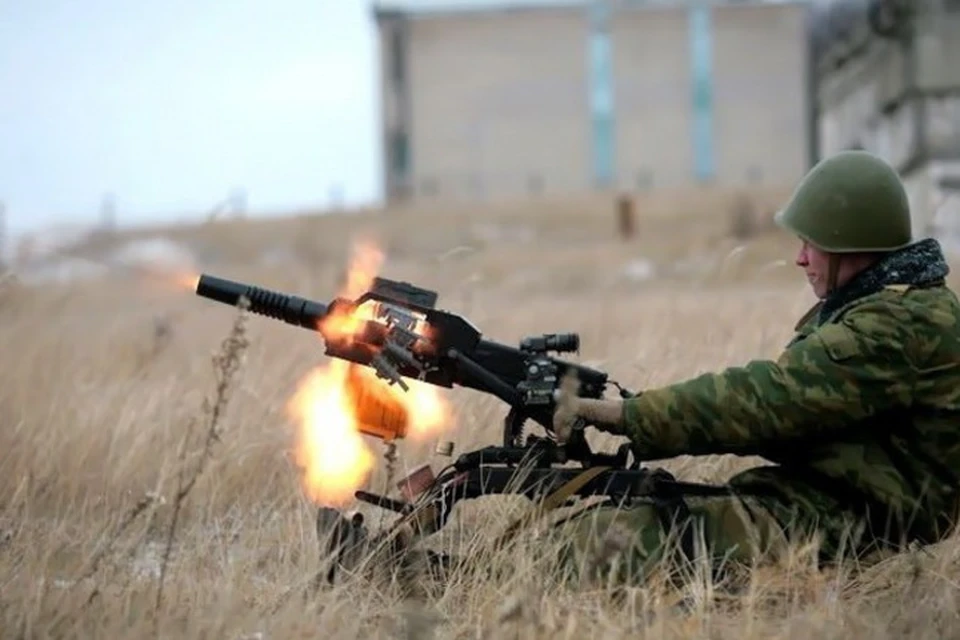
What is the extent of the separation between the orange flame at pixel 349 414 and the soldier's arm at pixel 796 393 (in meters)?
A: 0.74

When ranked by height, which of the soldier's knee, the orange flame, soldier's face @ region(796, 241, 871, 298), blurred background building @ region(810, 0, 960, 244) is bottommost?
the soldier's knee

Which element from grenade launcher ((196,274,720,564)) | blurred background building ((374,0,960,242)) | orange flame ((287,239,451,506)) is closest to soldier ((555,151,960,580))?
grenade launcher ((196,274,720,564))

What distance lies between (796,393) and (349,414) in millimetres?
1284

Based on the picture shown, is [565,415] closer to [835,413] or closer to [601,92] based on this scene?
[835,413]

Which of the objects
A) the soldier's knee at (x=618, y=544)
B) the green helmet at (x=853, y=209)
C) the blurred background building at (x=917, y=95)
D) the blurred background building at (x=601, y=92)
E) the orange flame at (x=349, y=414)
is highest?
the blurred background building at (x=601, y=92)

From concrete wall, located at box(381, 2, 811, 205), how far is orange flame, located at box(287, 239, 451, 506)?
29827 millimetres

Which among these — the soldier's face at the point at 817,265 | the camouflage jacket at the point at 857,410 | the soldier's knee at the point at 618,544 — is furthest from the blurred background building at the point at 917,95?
the soldier's knee at the point at 618,544

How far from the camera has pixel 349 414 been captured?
4.43 m

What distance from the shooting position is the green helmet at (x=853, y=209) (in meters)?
4.11

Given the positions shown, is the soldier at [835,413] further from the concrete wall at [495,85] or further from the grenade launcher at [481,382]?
the concrete wall at [495,85]

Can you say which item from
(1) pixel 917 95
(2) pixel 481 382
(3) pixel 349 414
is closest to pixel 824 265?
(2) pixel 481 382

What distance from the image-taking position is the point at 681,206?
28.6m

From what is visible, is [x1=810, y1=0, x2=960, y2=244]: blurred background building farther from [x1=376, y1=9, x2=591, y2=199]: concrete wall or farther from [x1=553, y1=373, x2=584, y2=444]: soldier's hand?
[x1=376, y1=9, x2=591, y2=199]: concrete wall

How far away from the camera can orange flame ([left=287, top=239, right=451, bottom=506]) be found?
14.2 ft
